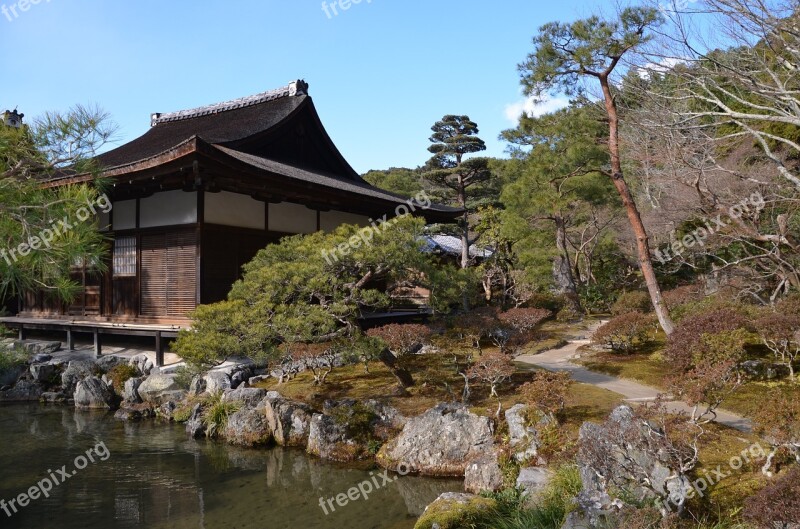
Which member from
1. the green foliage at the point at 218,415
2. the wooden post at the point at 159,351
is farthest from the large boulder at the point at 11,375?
the green foliage at the point at 218,415

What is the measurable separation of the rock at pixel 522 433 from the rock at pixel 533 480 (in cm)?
54

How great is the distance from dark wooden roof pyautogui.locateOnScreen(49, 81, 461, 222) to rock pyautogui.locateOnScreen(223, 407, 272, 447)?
4.27m

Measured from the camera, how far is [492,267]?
17.5m

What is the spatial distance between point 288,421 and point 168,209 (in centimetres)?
593

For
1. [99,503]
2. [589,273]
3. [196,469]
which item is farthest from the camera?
[589,273]

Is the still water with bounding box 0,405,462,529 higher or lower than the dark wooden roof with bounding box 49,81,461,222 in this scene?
lower

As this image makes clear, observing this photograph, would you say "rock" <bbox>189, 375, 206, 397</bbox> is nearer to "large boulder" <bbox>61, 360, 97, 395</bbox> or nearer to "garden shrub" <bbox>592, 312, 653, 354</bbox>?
"large boulder" <bbox>61, 360, 97, 395</bbox>

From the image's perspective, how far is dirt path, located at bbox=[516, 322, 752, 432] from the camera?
7.34 m

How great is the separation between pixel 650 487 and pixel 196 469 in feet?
18.5

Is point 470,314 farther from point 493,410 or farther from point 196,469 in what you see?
point 196,469

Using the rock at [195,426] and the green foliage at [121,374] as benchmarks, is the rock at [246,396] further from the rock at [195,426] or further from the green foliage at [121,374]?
the green foliage at [121,374]

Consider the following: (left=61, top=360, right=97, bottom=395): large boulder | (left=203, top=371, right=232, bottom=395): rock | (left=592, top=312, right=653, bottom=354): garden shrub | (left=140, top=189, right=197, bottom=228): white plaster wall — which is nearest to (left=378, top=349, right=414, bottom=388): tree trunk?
(left=203, top=371, right=232, bottom=395): rock

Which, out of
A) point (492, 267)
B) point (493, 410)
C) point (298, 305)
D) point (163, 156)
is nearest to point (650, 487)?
point (493, 410)

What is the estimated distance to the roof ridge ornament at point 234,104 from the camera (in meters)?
16.2
